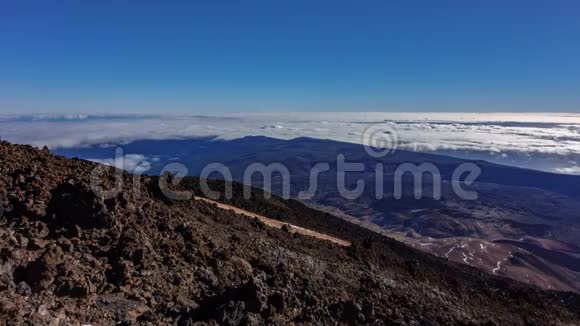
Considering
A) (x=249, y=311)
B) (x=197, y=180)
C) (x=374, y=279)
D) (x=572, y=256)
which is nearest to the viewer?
(x=249, y=311)

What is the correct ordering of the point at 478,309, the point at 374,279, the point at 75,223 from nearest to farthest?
the point at 75,223
the point at 374,279
the point at 478,309

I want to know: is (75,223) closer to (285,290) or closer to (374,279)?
(285,290)

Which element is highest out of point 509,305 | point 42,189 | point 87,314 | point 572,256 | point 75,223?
point 42,189

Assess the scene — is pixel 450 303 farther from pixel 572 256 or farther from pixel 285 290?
pixel 572 256

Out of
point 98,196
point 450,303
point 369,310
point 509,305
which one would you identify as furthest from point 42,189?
point 509,305

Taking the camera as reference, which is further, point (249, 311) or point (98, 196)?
point (98, 196)

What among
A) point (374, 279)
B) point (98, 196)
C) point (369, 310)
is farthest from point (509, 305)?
point (98, 196)

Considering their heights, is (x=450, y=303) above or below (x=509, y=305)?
above
